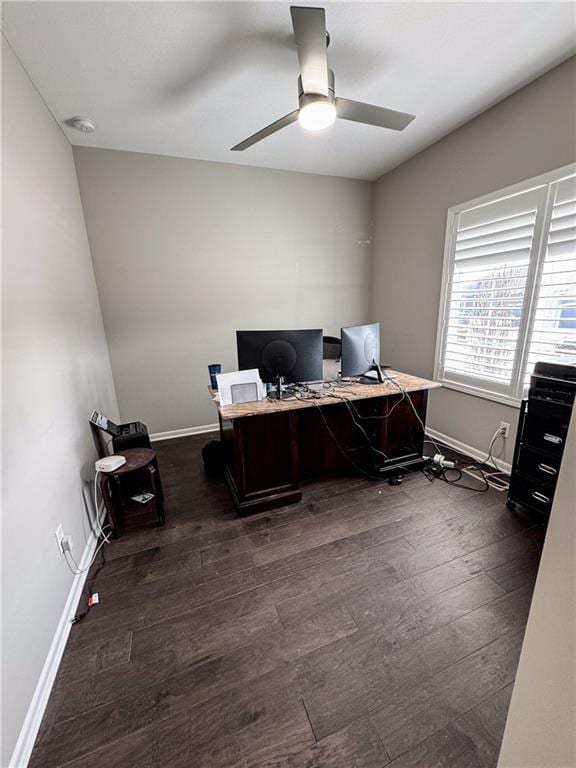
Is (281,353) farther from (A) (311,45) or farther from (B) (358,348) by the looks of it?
(A) (311,45)

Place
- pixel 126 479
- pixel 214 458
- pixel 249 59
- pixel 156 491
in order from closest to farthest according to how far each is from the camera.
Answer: pixel 249 59 → pixel 156 491 → pixel 126 479 → pixel 214 458

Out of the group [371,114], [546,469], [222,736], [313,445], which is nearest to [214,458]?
[313,445]

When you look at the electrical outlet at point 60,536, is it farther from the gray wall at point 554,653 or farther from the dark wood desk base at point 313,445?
the gray wall at point 554,653

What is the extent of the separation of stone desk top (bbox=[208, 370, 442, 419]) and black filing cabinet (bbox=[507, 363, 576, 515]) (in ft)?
2.17

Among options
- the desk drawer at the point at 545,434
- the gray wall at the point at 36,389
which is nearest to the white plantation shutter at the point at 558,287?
the desk drawer at the point at 545,434

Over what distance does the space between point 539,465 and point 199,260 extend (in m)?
3.40

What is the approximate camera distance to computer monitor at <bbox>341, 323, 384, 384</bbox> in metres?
2.26

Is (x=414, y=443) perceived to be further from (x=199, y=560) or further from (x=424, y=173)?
(x=424, y=173)

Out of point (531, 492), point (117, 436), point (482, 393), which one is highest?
point (482, 393)

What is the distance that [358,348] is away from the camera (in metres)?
2.31

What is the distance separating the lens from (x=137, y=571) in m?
1.72

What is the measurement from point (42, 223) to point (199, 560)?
A: 2197 millimetres

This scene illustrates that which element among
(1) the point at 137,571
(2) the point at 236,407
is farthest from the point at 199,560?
(2) the point at 236,407

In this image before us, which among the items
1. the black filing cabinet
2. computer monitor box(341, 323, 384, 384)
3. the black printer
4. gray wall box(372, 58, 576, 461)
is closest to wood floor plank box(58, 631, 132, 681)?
the black printer
